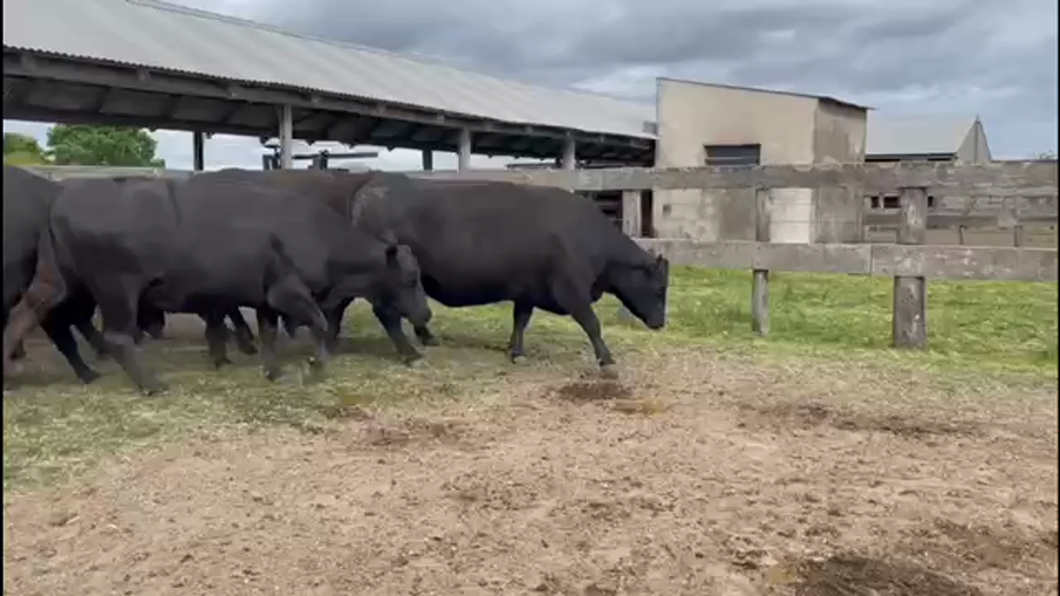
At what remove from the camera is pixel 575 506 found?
3.22 m

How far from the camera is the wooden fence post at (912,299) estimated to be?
6.43 m

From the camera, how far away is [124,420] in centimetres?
426

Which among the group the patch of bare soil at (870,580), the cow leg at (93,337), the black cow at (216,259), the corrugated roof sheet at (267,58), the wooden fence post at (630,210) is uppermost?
the corrugated roof sheet at (267,58)

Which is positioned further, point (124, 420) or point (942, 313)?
point (942, 313)

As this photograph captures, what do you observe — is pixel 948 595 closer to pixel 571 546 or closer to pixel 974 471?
pixel 571 546

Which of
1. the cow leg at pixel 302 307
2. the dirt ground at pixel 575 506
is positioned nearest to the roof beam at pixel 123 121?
the cow leg at pixel 302 307

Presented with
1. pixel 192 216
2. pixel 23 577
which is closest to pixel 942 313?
pixel 192 216

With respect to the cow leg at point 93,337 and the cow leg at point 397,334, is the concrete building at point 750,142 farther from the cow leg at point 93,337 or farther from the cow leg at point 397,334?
the cow leg at point 93,337

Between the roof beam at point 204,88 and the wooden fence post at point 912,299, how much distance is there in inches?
269

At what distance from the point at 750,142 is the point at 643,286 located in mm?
15255

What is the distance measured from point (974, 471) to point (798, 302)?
5419mm

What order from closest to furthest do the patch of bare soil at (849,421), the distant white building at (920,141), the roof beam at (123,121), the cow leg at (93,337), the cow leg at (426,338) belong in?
the patch of bare soil at (849,421), the cow leg at (93,337), the cow leg at (426,338), the roof beam at (123,121), the distant white building at (920,141)

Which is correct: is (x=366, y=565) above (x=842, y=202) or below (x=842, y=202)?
below

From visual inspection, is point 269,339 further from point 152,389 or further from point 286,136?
point 286,136
